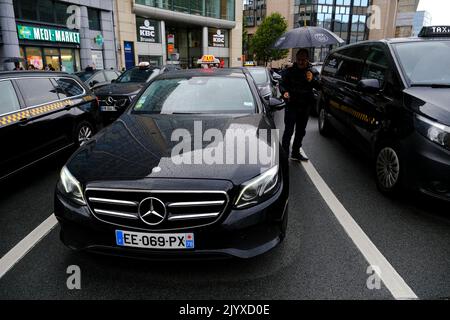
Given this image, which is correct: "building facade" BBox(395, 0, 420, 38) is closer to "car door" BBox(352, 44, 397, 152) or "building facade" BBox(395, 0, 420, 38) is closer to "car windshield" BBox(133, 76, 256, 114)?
"car door" BBox(352, 44, 397, 152)

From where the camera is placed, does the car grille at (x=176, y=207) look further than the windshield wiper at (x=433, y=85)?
No

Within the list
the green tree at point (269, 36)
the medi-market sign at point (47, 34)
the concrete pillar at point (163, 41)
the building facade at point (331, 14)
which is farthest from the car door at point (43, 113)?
the building facade at point (331, 14)

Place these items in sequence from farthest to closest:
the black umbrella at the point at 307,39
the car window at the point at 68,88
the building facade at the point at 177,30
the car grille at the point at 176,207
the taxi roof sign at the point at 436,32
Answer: the building facade at the point at 177,30 → the black umbrella at the point at 307,39 → the car window at the point at 68,88 → the taxi roof sign at the point at 436,32 → the car grille at the point at 176,207

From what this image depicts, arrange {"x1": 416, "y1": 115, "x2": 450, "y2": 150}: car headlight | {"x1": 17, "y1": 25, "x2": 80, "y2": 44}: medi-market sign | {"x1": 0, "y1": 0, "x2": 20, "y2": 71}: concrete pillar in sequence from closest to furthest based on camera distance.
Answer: {"x1": 416, "y1": 115, "x2": 450, "y2": 150}: car headlight, {"x1": 0, "y1": 0, "x2": 20, "y2": 71}: concrete pillar, {"x1": 17, "y1": 25, "x2": 80, "y2": 44}: medi-market sign

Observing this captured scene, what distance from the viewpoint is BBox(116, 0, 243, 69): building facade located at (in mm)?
28812

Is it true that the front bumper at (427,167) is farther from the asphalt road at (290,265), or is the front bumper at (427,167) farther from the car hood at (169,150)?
the car hood at (169,150)

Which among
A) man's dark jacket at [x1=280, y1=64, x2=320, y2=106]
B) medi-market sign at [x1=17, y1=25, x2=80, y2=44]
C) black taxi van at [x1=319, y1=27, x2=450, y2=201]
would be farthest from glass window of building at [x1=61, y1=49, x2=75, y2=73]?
black taxi van at [x1=319, y1=27, x2=450, y2=201]

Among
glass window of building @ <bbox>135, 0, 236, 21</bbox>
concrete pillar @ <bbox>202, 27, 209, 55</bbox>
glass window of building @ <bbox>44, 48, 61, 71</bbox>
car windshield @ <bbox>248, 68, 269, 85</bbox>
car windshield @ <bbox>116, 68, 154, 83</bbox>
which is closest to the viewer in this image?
car windshield @ <bbox>116, 68, 154, 83</bbox>

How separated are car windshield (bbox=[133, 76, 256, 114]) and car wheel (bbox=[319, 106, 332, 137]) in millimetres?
3334

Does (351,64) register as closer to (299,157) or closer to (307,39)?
(307,39)

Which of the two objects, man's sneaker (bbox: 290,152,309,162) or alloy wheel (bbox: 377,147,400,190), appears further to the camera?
man's sneaker (bbox: 290,152,309,162)

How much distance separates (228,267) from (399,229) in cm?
180

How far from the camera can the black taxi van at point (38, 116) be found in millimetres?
4254

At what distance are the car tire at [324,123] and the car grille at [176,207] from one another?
204 inches
